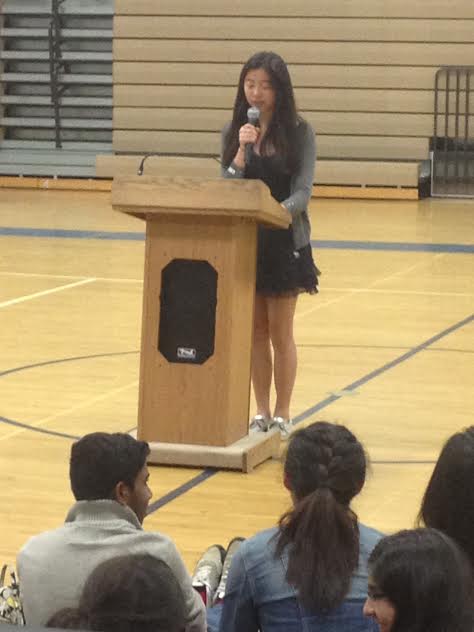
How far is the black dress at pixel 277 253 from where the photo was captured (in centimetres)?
543

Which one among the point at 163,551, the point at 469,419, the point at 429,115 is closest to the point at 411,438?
the point at 469,419

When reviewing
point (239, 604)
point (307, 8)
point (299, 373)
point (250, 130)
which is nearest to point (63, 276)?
point (299, 373)

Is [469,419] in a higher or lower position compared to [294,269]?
lower

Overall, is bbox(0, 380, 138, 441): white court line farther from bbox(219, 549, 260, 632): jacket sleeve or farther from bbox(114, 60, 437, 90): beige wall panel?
bbox(114, 60, 437, 90): beige wall panel

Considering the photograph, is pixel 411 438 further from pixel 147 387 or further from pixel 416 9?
pixel 416 9

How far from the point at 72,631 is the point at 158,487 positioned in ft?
10.7

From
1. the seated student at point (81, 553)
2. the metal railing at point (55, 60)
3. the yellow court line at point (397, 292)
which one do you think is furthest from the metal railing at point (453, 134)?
the seated student at point (81, 553)

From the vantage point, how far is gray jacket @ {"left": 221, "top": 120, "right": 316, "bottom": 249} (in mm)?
5370

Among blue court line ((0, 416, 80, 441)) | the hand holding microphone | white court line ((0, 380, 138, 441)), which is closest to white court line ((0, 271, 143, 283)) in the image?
white court line ((0, 380, 138, 441))

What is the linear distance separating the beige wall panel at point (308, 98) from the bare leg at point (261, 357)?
35.7 ft

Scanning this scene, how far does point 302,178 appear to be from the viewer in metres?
5.41

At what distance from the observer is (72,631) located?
1720 millimetres

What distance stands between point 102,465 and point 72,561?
34cm

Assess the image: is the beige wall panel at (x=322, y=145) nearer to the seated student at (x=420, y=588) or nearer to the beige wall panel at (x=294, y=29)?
the beige wall panel at (x=294, y=29)
